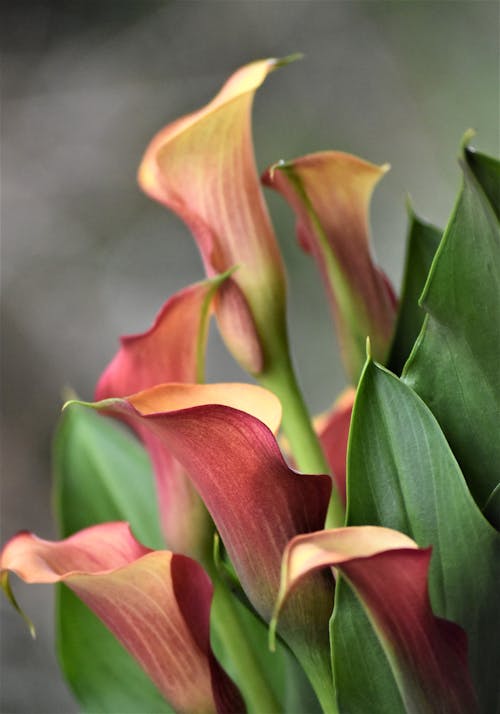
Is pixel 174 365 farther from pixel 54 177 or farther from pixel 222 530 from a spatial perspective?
pixel 54 177

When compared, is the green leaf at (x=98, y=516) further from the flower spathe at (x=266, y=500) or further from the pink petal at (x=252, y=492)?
the pink petal at (x=252, y=492)

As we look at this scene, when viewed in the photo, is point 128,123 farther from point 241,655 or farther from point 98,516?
point 241,655

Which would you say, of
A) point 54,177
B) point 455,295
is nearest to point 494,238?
point 455,295

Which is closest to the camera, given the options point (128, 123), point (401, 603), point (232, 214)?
point (401, 603)

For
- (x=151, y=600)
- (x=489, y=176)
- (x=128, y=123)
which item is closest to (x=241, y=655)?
(x=151, y=600)

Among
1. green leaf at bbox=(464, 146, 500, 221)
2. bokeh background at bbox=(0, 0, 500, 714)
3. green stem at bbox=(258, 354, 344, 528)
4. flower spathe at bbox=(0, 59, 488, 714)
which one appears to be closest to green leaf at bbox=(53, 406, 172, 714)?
flower spathe at bbox=(0, 59, 488, 714)

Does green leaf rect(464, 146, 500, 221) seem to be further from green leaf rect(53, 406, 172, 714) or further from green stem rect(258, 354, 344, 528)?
green leaf rect(53, 406, 172, 714)
